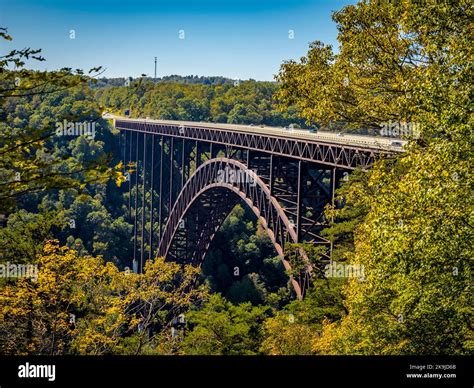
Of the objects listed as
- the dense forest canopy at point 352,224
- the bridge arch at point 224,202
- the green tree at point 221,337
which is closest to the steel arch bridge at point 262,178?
the bridge arch at point 224,202

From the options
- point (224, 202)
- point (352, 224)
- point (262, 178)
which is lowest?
point (224, 202)

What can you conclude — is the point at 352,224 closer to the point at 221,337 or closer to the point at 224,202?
the point at 221,337

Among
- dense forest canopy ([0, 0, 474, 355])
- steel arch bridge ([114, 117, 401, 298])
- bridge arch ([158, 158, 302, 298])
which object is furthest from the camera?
bridge arch ([158, 158, 302, 298])

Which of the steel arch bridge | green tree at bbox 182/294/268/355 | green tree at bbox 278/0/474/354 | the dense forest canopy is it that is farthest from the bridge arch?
green tree at bbox 278/0/474/354

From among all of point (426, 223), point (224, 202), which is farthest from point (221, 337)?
point (224, 202)

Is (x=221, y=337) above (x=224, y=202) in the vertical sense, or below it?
below

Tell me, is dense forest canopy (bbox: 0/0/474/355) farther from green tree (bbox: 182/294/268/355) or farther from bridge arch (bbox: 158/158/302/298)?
bridge arch (bbox: 158/158/302/298)

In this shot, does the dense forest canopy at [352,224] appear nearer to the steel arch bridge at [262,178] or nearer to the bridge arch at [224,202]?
the steel arch bridge at [262,178]

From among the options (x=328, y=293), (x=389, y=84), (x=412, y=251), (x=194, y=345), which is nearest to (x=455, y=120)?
(x=412, y=251)
